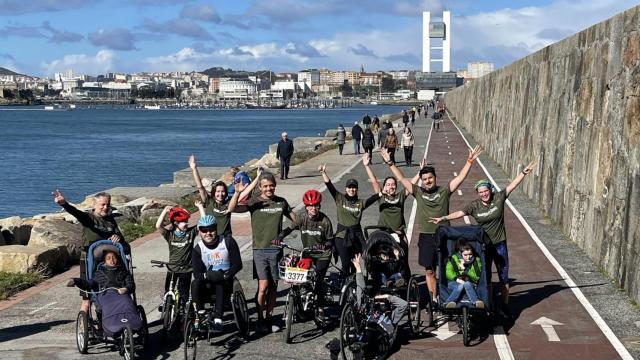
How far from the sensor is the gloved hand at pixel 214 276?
9.38 meters

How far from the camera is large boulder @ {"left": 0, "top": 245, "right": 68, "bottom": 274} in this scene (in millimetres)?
13953

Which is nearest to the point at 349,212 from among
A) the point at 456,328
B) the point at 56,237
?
the point at 456,328

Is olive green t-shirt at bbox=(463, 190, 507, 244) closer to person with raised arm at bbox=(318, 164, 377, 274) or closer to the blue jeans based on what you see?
the blue jeans

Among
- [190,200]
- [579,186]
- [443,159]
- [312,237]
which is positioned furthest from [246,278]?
[443,159]

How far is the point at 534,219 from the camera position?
1966cm

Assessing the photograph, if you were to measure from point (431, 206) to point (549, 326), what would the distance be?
219 cm

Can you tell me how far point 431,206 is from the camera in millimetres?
10930

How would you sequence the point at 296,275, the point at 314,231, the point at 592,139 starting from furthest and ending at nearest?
the point at 592,139
the point at 314,231
the point at 296,275

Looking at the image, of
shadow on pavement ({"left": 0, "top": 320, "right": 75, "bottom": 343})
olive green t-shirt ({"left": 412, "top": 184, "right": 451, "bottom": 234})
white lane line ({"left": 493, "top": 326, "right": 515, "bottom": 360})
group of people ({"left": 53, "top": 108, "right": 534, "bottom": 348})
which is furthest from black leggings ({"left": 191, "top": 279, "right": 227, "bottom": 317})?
white lane line ({"left": 493, "top": 326, "right": 515, "bottom": 360})

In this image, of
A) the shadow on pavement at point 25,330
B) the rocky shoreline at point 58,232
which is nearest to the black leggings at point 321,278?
the shadow on pavement at point 25,330

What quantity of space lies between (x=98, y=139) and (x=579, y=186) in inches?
3565

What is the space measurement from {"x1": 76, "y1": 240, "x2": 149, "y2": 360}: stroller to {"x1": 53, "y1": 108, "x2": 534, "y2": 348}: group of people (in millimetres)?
191

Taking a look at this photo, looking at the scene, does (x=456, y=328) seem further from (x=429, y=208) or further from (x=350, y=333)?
(x=350, y=333)

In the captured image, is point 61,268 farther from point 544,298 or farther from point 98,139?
point 98,139
